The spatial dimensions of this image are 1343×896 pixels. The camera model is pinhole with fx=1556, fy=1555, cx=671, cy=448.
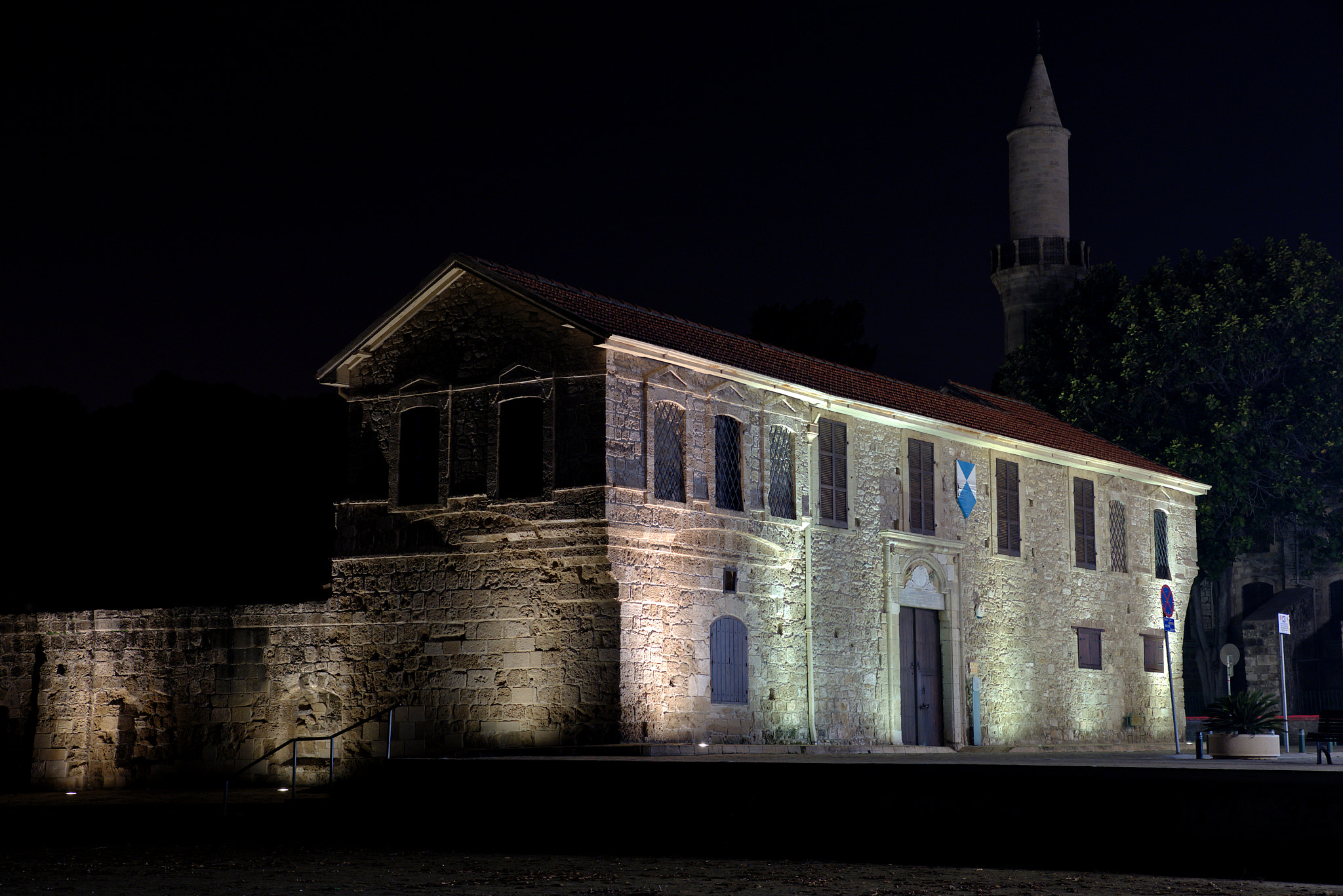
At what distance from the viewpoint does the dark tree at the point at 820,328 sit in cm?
5472

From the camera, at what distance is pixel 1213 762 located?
48.9 ft

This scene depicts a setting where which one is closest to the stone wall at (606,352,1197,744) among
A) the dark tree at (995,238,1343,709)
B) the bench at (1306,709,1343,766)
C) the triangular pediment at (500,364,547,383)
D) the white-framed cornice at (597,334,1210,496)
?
the white-framed cornice at (597,334,1210,496)

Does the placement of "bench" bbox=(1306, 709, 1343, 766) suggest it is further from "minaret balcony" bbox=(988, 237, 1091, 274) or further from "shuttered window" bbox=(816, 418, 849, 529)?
"minaret balcony" bbox=(988, 237, 1091, 274)

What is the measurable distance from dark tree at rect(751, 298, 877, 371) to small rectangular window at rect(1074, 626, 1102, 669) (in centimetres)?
2468

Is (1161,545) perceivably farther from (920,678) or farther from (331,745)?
(331,745)

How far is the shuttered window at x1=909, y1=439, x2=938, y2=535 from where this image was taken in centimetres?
2673

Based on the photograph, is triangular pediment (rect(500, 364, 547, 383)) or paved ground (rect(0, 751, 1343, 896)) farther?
triangular pediment (rect(500, 364, 547, 383))

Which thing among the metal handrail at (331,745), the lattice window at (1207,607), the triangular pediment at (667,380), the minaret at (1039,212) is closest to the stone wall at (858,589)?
the triangular pediment at (667,380)

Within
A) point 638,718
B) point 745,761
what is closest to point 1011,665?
point 638,718

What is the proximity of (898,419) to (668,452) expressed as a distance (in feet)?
19.4

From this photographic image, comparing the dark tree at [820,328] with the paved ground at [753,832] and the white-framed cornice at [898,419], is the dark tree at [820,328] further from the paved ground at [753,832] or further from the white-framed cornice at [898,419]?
the paved ground at [753,832]

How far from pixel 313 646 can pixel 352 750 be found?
1.80 meters

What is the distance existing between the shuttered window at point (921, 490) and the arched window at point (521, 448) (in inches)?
300

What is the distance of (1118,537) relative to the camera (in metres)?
32.0
